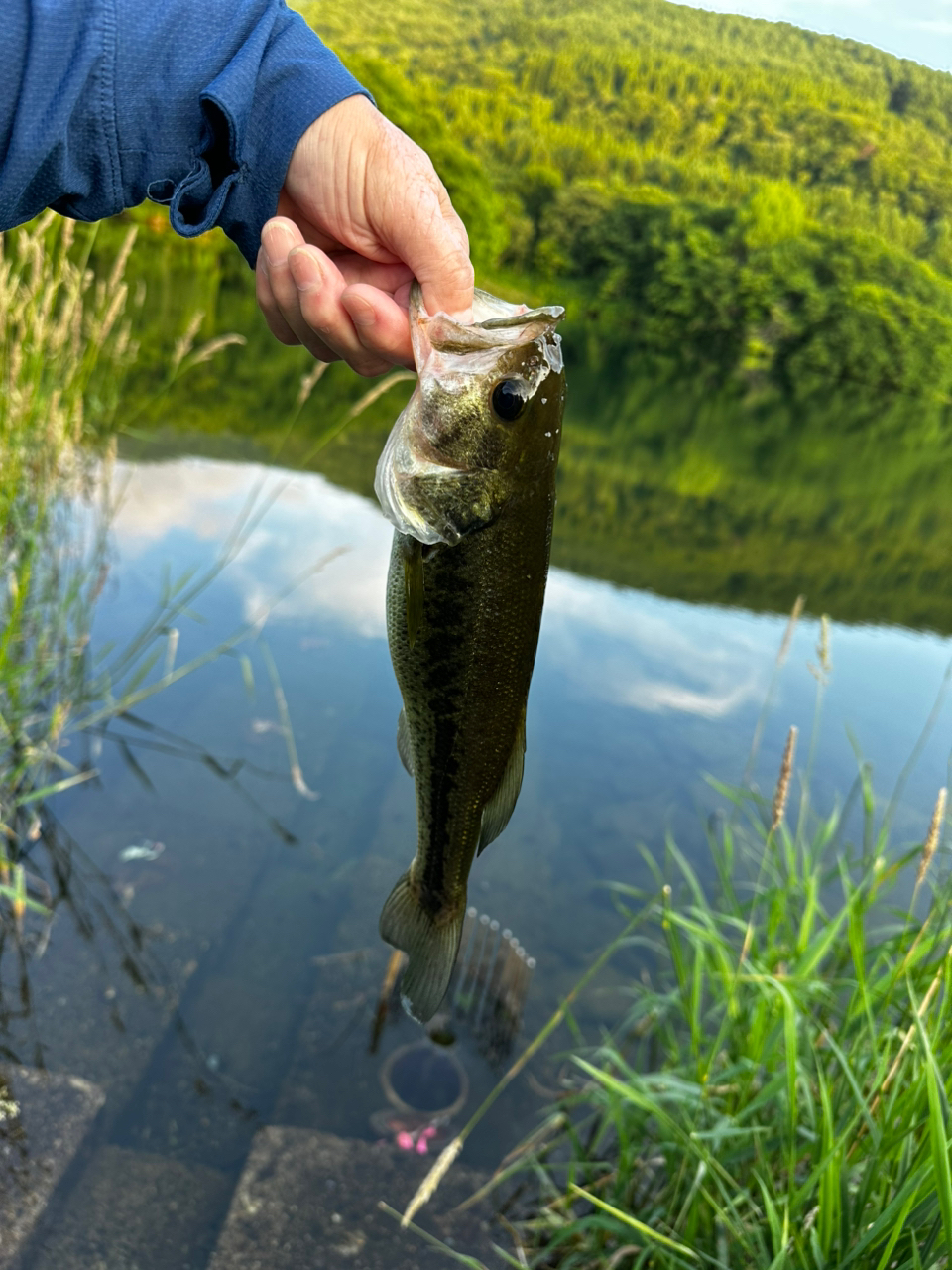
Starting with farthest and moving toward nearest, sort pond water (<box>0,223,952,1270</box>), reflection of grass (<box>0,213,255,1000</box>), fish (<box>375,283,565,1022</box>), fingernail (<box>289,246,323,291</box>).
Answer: pond water (<box>0,223,952,1270</box>) → reflection of grass (<box>0,213,255,1000</box>) → fingernail (<box>289,246,323,291</box>) → fish (<box>375,283,565,1022</box>)

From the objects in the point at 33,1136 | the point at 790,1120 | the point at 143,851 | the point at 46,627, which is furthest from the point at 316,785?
the point at 790,1120

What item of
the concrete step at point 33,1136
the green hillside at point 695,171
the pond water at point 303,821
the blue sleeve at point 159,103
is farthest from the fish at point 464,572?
the green hillside at point 695,171

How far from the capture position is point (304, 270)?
181cm

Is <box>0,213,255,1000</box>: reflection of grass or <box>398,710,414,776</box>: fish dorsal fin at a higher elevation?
<box>398,710,414,776</box>: fish dorsal fin

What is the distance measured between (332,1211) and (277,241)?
3503 mm

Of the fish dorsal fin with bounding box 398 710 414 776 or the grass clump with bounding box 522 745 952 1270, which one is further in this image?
the grass clump with bounding box 522 745 952 1270

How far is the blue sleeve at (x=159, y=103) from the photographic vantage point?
1762 millimetres

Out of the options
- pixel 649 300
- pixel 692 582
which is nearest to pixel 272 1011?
pixel 692 582

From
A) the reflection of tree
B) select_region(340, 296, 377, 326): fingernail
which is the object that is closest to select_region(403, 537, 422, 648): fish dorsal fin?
select_region(340, 296, 377, 326): fingernail

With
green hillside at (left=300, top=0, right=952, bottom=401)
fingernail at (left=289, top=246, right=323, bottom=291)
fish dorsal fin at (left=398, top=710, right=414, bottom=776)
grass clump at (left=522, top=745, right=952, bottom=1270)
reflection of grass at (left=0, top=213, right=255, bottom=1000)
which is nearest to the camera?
fingernail at (left=289, top=246, right=323, bottom=291)

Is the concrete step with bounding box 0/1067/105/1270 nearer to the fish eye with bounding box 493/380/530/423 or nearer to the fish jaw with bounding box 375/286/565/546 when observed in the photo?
the fish jaw with bounding box 375/286/565/546

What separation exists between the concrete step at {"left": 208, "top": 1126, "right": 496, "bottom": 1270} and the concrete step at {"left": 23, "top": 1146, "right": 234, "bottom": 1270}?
293 mm

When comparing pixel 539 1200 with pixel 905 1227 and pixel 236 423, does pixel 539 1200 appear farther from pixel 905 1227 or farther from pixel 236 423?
pixel 236 423

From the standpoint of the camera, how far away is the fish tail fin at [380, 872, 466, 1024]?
5.85ft
